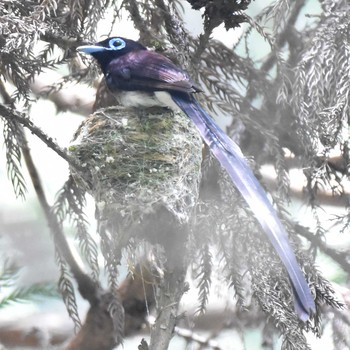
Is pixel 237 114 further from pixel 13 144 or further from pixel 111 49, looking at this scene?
pixel 13 144

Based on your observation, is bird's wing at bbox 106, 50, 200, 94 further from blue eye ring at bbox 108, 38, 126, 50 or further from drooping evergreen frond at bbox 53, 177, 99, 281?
drooping evergreen frond at bbox 53, 177, 99, 281

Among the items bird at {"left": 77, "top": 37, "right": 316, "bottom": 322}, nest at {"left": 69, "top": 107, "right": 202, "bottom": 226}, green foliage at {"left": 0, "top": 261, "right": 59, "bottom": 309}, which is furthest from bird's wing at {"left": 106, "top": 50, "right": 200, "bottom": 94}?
green foliage at {"left": 0, "top": 261, "right": 59, "bottom": 309}

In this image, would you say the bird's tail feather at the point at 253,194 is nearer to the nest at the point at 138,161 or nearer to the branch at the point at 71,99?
the nest at the point at 138,161

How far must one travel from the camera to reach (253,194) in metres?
2.63

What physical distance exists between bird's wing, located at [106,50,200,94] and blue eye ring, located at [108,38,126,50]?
2.2 inches

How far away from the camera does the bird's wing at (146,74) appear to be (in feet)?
9.66

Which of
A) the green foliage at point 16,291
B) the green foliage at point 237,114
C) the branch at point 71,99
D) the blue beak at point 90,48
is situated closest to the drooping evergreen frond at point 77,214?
the green foliage at point 237,114

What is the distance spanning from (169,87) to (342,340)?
1.23 m

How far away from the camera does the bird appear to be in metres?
2.50

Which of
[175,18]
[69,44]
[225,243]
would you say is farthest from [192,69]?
[225,243]

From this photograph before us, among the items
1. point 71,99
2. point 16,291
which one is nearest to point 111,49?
point 16,291

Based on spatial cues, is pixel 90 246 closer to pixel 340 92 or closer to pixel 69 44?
pixel 69 44

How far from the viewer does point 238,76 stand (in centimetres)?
361

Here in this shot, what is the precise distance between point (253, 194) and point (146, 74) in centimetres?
68
